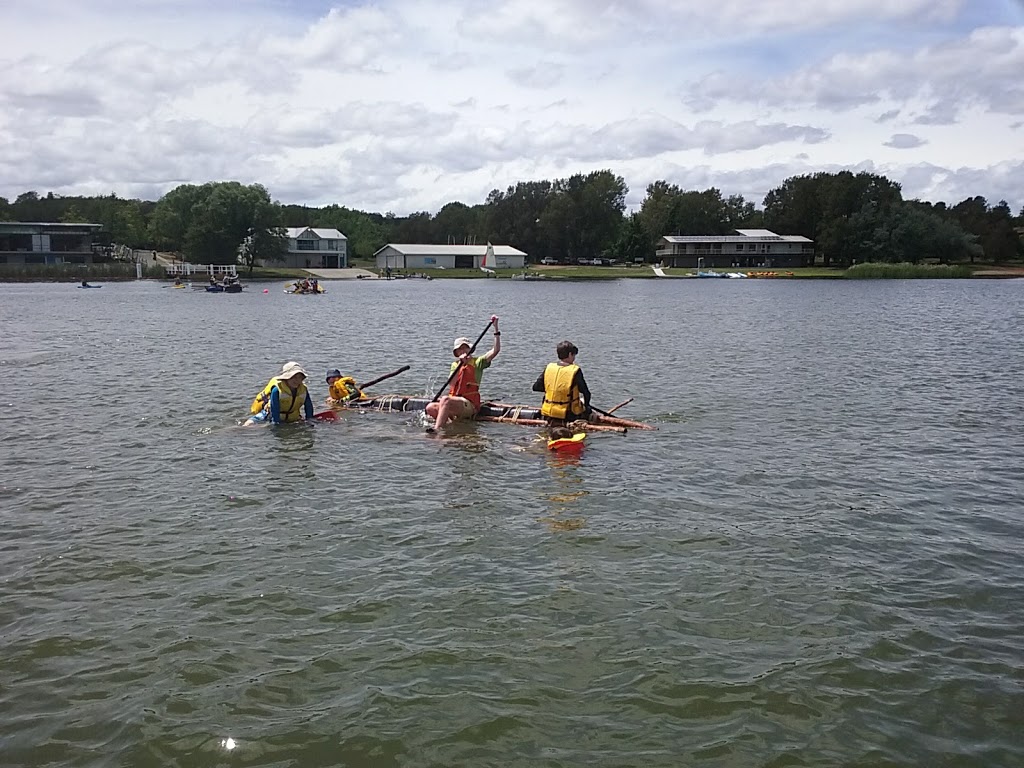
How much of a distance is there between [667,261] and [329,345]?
123 m

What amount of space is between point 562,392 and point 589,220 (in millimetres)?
140739

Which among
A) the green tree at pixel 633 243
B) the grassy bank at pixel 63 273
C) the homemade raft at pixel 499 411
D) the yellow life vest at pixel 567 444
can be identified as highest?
the green tree at pixel 633 243

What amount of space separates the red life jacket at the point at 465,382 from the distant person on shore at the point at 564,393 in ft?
5.24

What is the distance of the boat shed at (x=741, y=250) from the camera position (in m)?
149

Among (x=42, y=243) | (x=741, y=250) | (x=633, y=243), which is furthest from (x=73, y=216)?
(x=741, y=250)

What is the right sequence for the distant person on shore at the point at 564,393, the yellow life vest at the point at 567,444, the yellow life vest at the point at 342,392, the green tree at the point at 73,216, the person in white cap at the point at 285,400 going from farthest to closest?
the green tree at the point at 73,216, the yellow life vest at the point at 342,392, the person in white cap at the point at 285,400, the distant person on shore at the point at 564,393, the yellow life vest at the point at 567,444

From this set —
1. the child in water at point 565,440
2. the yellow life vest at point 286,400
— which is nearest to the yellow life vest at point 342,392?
the yellow life vest at point 286,400

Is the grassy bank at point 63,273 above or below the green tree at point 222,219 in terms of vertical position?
below

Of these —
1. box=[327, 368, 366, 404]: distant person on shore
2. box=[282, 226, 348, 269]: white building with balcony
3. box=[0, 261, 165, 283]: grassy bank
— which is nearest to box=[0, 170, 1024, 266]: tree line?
box=[0, 261, 165, 283]: grassy bank

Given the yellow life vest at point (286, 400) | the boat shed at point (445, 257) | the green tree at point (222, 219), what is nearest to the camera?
the yellow life vest at point (286, 400)

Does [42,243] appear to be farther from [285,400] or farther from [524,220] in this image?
[285,400]

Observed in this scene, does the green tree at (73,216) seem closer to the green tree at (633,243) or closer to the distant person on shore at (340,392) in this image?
the green tree at (633,243)

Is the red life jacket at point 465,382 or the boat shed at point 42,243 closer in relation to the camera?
the red life jacket at point 465,382

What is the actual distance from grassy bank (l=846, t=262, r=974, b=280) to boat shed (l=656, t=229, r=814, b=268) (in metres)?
26.9
